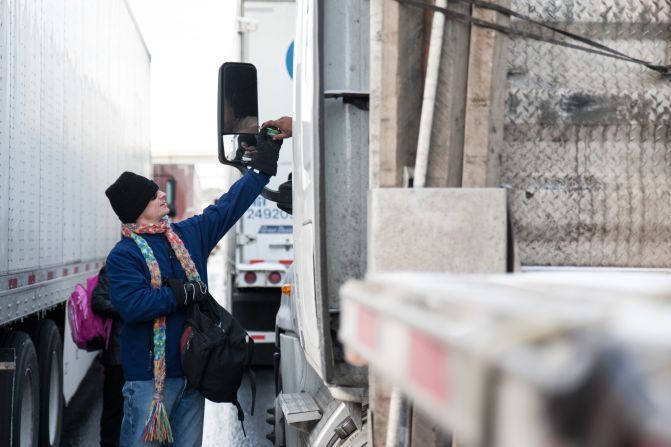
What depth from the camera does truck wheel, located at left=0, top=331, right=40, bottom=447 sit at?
17.9ft

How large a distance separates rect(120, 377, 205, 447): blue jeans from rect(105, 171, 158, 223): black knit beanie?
846 mm

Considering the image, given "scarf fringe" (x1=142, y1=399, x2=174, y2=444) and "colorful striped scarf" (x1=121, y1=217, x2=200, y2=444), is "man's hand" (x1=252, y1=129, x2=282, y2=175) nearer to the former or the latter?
"colorful striped scarf" (x1=121, y1=217, x2=200, y2=444)

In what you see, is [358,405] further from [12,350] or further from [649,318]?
[12,350]

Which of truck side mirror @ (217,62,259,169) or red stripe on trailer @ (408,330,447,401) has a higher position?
truck side mirror @ (217,62,259,169)

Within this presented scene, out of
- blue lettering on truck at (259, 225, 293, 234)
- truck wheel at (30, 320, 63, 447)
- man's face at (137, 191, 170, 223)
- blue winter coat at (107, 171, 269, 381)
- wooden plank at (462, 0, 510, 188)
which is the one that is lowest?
truck wheel at (30, 320, 63, 447)

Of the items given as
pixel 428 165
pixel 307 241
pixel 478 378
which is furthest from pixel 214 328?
pixel 478 378

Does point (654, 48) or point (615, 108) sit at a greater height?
point (654, 48)

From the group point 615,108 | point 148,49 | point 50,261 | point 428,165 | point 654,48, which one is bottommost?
point 50,261

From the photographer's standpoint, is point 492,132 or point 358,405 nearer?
point 492,132

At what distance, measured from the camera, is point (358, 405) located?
11.2ft

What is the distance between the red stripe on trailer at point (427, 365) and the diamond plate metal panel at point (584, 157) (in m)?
1.86

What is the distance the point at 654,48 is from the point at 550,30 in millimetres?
Result: 342

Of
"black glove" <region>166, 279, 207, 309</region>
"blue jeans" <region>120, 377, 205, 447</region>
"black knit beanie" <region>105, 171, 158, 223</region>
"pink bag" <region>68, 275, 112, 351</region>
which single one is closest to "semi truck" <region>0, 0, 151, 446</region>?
"pink bag" <region>68, 275, 112, 351</region>

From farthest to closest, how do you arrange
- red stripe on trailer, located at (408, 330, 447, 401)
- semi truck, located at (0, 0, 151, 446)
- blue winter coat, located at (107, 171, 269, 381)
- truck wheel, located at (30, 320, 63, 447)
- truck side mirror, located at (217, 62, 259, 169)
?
1. truck wheel, located at (30, 320, 63, 447)
2. semi truck, located at (0, 0, 151, 446)
3. blue winter coat, located at (107, 171, 269, 381)
4. truck side mirror, located at (217, 62, 259, 169)
5. red stripe on trailer, located at (408, 330, 447, 401)
